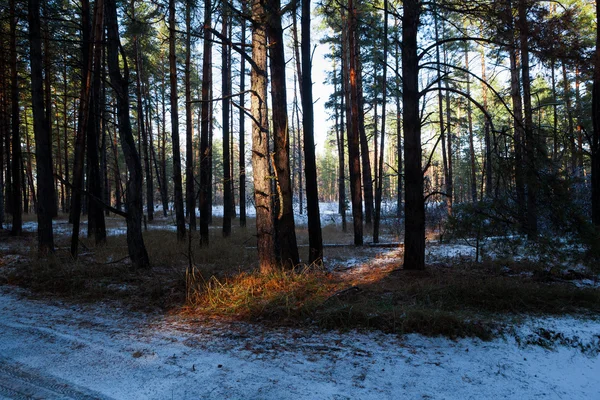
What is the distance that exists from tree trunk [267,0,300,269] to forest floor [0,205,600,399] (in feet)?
2.38

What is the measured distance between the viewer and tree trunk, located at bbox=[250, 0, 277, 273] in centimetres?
599

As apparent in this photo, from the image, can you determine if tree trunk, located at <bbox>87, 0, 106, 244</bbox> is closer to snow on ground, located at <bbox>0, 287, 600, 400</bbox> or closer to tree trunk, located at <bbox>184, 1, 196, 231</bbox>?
tree trunk, located at <bbox>184, 1, 196, 231</bbox>

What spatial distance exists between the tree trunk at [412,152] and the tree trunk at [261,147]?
2952mm

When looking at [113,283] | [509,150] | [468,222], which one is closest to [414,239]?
[468,222]

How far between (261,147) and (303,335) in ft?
10.9

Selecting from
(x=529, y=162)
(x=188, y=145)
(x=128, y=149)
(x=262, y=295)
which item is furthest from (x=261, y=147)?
(x=188, y=145)

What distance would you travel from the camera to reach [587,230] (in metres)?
5.80

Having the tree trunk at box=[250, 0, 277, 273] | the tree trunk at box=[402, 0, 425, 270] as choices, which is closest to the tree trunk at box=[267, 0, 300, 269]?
the tree trunk at box=[250, 0, 277, 273]

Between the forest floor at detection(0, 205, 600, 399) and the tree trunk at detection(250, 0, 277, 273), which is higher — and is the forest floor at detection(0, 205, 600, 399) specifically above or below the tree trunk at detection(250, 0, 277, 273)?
below

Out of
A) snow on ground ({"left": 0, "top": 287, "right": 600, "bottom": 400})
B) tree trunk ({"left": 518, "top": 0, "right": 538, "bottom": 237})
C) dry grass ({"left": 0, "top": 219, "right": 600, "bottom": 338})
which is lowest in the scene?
snow on ground ({"left": 0, "top": 287, "right": 600, "bottom": 400})

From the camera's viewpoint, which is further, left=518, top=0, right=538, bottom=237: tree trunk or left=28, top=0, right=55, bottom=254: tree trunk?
left=28, top=0, right=55, bottom=254: tree trunk

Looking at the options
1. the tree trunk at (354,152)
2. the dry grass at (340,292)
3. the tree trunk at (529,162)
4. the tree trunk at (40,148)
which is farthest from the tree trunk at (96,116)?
the tree trunk at (529,162)

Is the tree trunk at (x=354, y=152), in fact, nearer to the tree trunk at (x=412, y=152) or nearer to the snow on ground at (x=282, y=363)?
the tree trunk at (x=412, y=152)

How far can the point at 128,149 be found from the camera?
764cm
